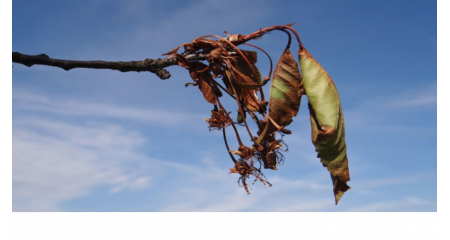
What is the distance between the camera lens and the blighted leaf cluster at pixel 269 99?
86.5 inches

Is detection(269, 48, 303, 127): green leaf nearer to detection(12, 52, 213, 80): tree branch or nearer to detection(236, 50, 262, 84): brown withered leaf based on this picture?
detection(236, 50, 262, 84): brown withered leaf

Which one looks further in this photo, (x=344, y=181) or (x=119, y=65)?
(x=119, y=65)

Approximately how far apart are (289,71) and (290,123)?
280mm

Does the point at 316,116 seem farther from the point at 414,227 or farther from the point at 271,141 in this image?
the point at 414,227

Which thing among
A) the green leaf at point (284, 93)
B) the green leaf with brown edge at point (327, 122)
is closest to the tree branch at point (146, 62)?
the green leaf at point (284, 93)

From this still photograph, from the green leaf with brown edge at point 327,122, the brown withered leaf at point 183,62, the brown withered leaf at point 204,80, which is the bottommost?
the green leaf with brown edge at point 327,122

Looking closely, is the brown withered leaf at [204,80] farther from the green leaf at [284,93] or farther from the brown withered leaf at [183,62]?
the green leaf at [284,93]

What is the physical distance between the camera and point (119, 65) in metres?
2.39

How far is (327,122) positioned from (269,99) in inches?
12.8

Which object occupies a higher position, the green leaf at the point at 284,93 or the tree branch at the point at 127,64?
the tree branch at the point at 127,64

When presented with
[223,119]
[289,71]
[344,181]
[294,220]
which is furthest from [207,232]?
[289,71]

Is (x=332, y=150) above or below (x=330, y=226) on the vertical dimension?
above

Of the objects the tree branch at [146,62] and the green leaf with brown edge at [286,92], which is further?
the tree branch at [146,62]

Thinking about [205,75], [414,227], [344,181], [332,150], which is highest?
[205,75]
